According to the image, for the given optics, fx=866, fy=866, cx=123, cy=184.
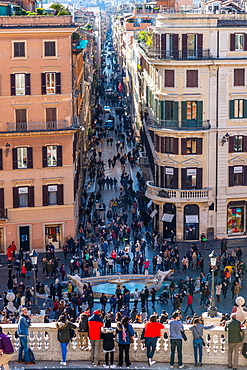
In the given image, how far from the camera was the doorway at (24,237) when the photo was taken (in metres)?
62.3

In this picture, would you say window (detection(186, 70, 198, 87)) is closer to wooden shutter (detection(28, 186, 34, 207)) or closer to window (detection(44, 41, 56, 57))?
window (detection(44, 41, 56, 57))

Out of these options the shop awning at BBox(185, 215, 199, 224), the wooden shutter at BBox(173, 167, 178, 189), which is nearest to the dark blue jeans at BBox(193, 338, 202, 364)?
the shop awning at BBox(185, 215, 199, 224)

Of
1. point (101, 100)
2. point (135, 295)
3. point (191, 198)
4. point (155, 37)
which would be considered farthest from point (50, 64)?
point (101, 100)

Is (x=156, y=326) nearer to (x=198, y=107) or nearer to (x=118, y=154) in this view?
(x=198, y=107)

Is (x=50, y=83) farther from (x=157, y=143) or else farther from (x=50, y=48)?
(x=157, y=143)

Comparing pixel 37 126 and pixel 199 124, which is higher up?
pixel 37 126

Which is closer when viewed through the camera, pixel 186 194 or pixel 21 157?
pixel 21 157

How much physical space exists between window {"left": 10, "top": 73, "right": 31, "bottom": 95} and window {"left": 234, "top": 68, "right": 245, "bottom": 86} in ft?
50.8

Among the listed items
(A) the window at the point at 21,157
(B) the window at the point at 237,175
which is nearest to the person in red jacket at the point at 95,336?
(A) the window at the point at 21,157

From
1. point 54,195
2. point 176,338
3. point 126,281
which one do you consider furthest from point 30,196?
point 176,338

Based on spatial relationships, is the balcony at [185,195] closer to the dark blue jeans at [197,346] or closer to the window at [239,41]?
the window at [239,41]

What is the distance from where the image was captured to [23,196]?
203 feet

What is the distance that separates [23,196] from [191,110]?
14.0 m

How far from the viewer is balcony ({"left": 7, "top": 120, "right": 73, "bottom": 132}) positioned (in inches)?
2386
